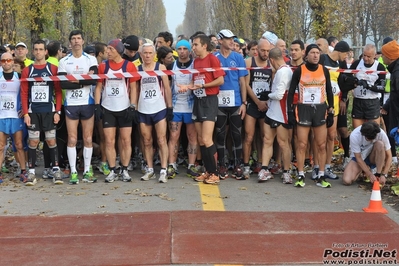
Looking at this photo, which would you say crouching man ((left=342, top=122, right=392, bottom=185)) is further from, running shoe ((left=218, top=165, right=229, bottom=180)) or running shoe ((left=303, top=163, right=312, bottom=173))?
running shoe ((left=218, top=165, right=229, bottom=180))

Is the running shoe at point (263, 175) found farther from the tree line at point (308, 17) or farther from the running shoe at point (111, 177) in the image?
the tree line at point (308, 17)

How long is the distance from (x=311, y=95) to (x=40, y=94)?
167 inches

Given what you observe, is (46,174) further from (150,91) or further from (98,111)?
(150,91)

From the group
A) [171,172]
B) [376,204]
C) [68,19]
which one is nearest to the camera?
[376,204]

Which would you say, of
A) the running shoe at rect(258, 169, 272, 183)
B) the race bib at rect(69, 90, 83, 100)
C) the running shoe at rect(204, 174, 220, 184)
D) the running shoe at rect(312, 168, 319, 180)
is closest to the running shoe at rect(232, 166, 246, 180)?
the running shoe at rect(258, 169, 272, 183)

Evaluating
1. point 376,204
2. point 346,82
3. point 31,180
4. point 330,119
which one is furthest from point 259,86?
point 31,180

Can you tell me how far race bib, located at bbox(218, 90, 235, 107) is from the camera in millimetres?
10391

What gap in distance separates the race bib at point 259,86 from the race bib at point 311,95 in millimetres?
1060

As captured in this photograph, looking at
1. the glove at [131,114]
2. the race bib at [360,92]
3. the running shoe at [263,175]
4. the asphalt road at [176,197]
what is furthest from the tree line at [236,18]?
the running shoe at [263,175]

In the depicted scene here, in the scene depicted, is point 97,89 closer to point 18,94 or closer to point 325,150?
point 18,94

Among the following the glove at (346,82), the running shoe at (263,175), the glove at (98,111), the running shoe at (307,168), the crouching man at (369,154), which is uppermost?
the glove at (346,82)

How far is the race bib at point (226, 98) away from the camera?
34.1ft

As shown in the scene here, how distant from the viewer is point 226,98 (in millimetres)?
10398

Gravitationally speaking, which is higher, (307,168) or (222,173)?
(222,173)
